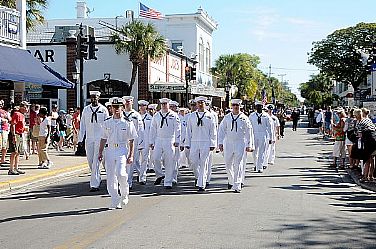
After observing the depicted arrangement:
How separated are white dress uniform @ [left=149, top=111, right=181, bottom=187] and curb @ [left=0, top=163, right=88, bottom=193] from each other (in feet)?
10.7

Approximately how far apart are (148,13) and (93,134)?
40.4 m

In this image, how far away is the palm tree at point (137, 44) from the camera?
38.7 m

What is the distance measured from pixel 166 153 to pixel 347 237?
233 inches

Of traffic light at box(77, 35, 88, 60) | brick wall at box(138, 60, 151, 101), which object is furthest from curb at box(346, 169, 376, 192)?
brick wall at box(138, 60, 151, 101)

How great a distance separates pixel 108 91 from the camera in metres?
40.7

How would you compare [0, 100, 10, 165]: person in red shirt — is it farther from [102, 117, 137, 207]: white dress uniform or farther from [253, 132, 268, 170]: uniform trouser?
[253, 132, 268, 170]: uniform trouser

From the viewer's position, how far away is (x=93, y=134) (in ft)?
42.3

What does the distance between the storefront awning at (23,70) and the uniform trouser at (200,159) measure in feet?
24.5

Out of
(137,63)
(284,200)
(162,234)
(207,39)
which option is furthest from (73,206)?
(207,39)

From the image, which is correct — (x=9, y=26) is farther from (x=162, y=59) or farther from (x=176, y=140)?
(x=162, y=59)

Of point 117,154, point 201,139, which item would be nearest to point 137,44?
point 201,139

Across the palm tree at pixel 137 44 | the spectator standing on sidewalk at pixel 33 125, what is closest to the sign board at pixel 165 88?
the palm tree at pixel 137 44

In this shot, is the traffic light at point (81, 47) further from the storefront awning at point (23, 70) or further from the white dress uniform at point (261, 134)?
the white dress uniform at point (261, 134)

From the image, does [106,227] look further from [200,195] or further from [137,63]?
[137,63]
